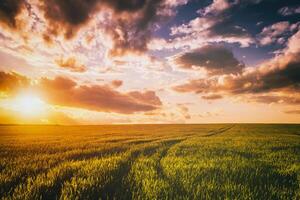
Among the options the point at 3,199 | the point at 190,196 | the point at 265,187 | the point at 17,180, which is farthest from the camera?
the point at 17,180

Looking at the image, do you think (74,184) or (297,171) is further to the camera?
(297,171)

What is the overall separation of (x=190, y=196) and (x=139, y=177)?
1.99m

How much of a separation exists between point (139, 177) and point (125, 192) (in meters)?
1.37

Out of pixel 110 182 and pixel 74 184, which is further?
pixel 110 182

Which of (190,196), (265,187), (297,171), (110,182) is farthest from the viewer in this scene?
(297,171)

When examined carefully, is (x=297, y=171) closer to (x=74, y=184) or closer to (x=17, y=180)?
(x=74, y=184)

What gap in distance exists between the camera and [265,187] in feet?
19.1

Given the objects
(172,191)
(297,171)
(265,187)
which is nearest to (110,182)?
(172,191)

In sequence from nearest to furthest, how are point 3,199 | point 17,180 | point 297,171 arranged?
point 3,199
point 17,180
point 297,171

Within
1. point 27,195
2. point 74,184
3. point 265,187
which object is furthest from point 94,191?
point 265,187

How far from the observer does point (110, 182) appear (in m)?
6.20

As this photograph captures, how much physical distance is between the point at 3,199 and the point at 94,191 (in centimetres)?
192

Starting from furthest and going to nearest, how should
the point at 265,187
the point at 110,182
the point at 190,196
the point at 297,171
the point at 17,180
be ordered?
the point at 297,171 < the point at 17,180 < the point at 110,182 < the point at 265,187 < the point at 190,196

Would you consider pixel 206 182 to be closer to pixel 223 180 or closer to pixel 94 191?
pixel 223 180
